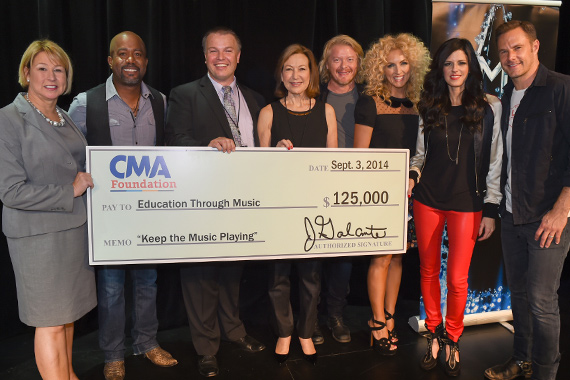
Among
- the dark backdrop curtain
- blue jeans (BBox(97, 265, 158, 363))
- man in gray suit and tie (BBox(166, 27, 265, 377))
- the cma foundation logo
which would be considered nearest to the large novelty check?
the cma foundation logo

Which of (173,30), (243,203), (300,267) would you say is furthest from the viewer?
(173,30)

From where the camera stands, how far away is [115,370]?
7.86ft

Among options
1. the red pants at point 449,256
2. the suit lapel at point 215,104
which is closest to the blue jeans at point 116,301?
the suit lapel at point 215,104

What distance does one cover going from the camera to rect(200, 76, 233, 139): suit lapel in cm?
235

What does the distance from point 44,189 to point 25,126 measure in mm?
276

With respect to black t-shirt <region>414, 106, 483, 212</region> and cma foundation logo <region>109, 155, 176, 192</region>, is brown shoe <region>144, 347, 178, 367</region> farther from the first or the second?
black t-shirt <region>414, 106, 483, 212</region>

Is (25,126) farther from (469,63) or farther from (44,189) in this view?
(469,63)

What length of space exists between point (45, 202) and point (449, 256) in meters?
1.99

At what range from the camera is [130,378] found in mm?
2426

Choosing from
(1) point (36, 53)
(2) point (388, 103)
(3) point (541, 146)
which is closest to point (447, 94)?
(2) point (388, 103)

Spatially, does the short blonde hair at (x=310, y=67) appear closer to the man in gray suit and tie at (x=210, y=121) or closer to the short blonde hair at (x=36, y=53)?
the man in gray suit and tie at (x=210, y=121)

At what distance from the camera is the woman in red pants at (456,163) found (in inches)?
86.1

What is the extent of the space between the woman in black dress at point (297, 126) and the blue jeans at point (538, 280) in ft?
3.40

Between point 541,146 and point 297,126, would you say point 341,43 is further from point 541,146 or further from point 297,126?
point 541,146
